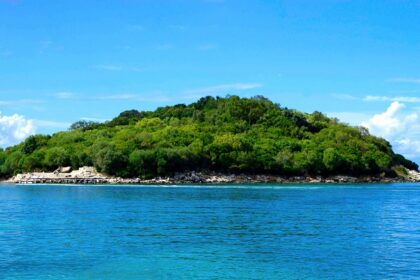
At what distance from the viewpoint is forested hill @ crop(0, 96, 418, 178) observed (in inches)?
5226

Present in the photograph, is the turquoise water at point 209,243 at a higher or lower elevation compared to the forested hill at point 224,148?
lower

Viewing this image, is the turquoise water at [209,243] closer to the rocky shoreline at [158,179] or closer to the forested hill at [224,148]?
the rocky shoreline at [158,179]

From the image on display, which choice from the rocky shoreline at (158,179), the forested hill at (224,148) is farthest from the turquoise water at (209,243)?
the forested hill at (224,148)

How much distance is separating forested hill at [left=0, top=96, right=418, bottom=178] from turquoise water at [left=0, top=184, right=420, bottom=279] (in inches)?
2931

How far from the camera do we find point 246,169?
465 ft

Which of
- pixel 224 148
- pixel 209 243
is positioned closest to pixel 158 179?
pixel 224 148

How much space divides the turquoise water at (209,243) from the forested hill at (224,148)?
244 feet

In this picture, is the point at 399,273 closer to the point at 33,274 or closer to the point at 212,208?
the point at 33,274

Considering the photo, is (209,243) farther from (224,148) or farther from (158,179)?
(224,148)

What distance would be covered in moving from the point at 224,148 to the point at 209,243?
109 meters

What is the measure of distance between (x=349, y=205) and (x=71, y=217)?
34493 millimetres

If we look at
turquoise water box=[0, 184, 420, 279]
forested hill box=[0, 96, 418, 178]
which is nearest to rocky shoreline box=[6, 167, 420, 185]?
forested hill box=[0, 96, 418, 178]

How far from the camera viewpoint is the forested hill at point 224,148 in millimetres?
132750

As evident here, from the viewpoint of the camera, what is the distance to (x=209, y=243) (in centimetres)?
3469
